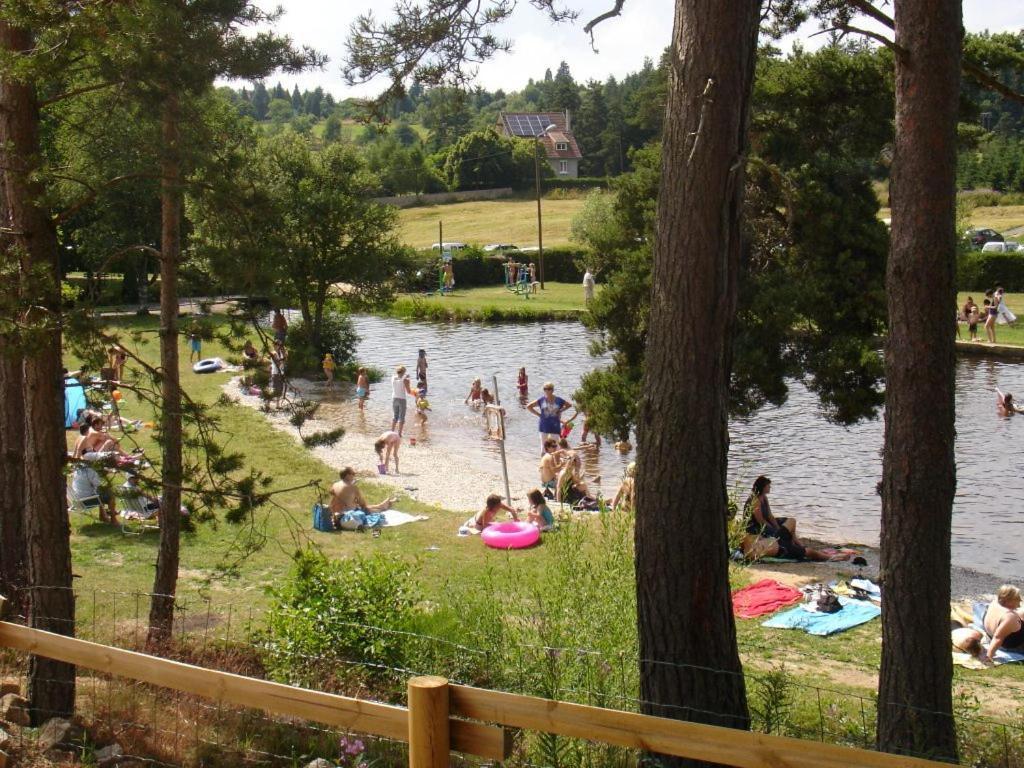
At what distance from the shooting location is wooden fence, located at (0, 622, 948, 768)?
3691 millimetres

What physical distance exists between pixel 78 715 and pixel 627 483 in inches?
396

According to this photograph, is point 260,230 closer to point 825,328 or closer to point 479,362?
point 825,328

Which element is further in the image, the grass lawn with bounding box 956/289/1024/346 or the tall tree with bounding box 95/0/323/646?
the grass lawn with bounding box 956/289/1024/346

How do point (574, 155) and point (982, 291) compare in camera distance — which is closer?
point (982, 291)

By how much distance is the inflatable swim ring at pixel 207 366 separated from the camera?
2877cm

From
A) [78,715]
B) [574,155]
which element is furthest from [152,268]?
[574,155]

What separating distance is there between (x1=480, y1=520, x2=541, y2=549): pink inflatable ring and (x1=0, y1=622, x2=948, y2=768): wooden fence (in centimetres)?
988

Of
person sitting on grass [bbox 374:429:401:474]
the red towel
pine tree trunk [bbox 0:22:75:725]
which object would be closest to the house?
person sitting on grass [bbox 374:429:401:474]

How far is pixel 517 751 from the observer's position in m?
5.58

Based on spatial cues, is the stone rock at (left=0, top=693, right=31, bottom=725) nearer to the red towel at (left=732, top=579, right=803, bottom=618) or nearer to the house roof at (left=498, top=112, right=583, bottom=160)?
the red towel at (left=732, top=579, right=803, bottom=618)

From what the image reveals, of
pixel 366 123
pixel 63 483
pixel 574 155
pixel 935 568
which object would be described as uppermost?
pixel 574 155

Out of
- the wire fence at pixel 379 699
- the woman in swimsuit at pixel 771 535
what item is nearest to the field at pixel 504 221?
the woman in swimsuit at pixel 771 535

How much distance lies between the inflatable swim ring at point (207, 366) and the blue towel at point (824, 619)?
20.2 m

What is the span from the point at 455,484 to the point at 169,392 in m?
10.2
